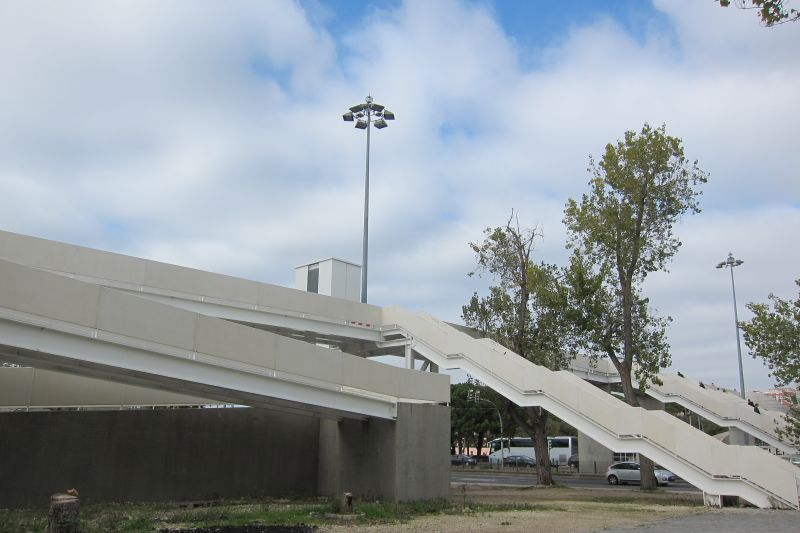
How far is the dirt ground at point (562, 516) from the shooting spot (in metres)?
14.3

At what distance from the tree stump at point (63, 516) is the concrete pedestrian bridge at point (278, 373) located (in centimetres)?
414

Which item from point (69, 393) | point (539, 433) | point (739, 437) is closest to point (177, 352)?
point (69, 393)

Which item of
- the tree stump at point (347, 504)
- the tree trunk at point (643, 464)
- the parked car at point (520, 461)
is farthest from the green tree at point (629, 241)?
the parked car at point (520, 461)

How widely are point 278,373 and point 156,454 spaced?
5.15 metres

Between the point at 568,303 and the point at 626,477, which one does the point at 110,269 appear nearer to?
the point at 568,303

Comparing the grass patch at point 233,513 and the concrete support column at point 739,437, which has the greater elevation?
the concrete support column at point 739,437

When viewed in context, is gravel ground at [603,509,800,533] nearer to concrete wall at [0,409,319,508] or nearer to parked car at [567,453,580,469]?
concrete wall at [0,409,319,508]

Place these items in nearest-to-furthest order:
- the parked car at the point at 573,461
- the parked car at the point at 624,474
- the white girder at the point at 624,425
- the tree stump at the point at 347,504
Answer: the tree stump at the point at 347,504
the white girder at the point at 624,425
the parked car at the point at 624,474
the parked car at the point at 573,461

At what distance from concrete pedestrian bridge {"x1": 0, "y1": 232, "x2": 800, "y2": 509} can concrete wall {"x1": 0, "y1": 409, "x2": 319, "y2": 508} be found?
14.7 inches

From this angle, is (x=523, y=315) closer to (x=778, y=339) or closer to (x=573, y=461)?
(x=778, y=339)

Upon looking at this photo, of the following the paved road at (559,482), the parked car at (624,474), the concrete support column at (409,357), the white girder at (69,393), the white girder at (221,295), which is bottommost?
the paved road at (559,482)

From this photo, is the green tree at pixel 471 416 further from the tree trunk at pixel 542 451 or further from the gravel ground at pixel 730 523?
the gravel ground at pixel 730 523

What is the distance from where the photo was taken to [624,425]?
22844 mm

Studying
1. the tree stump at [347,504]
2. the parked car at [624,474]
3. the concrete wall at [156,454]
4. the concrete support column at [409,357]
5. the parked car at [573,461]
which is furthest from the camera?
the parked car at [573,461]
